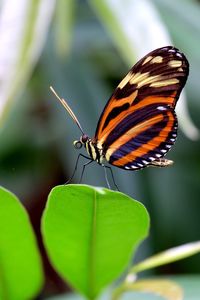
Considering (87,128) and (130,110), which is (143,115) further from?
(87,128)

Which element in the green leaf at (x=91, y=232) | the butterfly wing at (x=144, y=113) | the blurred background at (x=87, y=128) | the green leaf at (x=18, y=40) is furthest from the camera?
the blurred background at (x=87, y=128)

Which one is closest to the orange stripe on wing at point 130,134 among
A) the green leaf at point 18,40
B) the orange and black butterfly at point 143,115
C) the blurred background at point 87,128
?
the orange and black butterfly at point 143,115

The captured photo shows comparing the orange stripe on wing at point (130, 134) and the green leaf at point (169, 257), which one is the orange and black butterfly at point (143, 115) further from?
the green leaf at point (169, 257)

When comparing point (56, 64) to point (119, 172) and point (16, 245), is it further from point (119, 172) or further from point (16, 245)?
point (16, 245)

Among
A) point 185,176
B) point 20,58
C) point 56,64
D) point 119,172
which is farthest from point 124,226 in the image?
point 56,64

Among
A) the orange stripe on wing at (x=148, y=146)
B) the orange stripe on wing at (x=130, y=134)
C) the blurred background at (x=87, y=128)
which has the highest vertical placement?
the orange stripe on wing at (x=130, y=134)

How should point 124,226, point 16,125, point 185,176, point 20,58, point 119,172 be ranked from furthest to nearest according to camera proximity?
point 16,125, point 185,176, point 119,172, point 20,58, point 124,226
